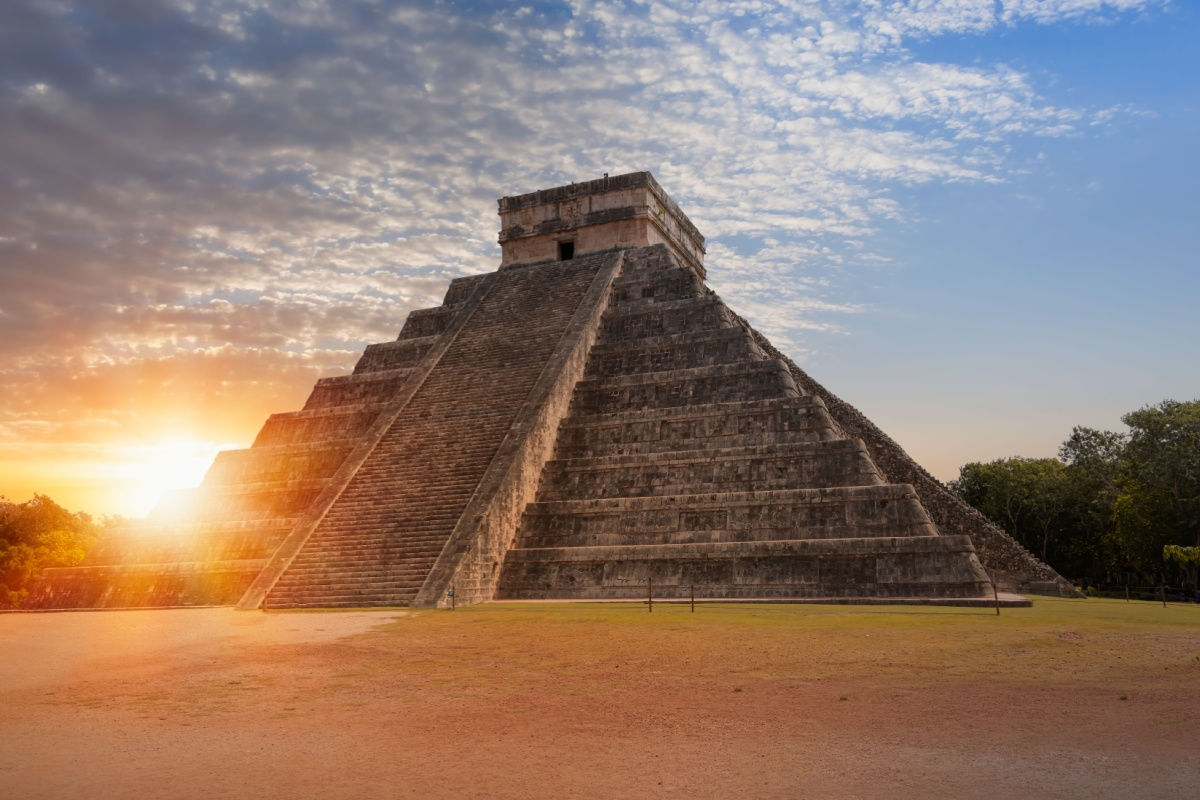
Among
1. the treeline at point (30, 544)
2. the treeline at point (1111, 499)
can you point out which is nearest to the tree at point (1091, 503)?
the treeline at point (1111, 499)

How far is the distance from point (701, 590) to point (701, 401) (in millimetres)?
5043

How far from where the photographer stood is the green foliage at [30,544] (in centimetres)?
2700

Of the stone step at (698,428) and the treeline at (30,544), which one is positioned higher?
the stone step at (698,428)

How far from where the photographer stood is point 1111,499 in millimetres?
35344

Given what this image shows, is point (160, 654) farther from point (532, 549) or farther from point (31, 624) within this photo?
point (532, 549)

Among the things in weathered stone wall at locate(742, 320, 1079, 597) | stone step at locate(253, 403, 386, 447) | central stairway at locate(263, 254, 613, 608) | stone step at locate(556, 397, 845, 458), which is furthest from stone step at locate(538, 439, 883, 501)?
stone step at locate(253, 403, 386, 447)

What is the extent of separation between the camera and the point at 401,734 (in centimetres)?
584

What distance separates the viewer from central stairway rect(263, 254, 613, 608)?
1669 centimetres

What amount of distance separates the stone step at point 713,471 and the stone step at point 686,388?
1886mm

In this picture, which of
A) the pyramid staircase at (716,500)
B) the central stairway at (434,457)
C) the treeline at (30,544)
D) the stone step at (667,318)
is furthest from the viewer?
the treeline at (30,544)

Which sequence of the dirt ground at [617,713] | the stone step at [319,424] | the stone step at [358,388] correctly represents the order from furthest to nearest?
the stone step at [358,388] → the stone step at [319,424] → the dirt ground at [617,713]

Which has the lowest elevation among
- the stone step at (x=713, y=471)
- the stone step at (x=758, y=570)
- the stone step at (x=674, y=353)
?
the stone step at (x=758, y=570)

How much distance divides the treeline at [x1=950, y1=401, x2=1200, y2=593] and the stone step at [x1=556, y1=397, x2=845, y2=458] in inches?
560

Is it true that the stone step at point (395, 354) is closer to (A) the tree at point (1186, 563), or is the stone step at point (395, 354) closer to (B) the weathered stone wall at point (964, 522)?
(B) the weathered stone wall at point (964, 522)
